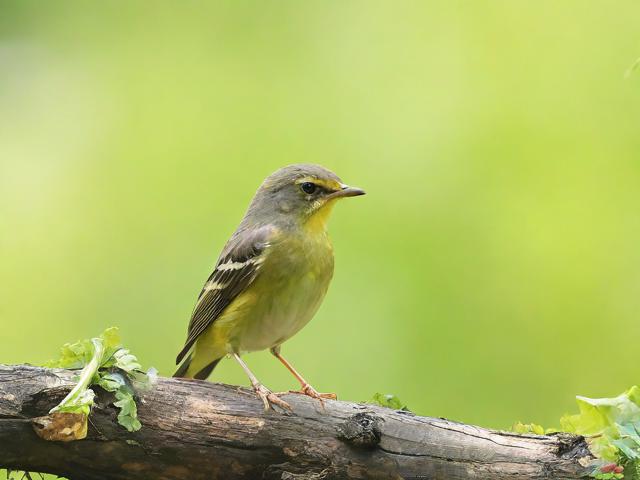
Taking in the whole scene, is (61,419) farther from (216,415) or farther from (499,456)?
(499,456)

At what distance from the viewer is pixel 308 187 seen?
5637mm

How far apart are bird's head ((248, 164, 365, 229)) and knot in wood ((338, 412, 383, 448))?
1.74 meters

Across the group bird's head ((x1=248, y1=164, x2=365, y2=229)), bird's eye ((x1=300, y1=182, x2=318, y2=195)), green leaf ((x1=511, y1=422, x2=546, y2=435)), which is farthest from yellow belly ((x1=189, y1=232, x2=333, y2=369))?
green leaf ((x1=511, y1=422, x2=546, y2=435))

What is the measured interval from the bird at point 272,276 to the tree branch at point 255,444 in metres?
0.87

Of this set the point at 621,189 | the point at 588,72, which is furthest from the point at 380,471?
the point at 588,72

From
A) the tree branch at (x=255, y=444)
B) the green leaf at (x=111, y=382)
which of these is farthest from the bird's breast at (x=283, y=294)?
the green leaf at (x=111, y=382)

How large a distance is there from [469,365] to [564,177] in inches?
66.9

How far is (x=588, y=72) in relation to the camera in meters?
6.79

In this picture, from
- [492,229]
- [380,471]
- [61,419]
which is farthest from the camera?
[492,229]

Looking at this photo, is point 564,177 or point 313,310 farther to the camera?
point 564,177

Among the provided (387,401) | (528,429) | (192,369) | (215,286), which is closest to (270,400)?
(387,401)

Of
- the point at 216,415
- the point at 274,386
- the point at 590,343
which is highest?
the point at 590,343

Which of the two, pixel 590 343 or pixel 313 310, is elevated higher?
pixel 590 343

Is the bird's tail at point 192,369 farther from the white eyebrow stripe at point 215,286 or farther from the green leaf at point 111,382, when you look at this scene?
the green leaf at point 111,382
